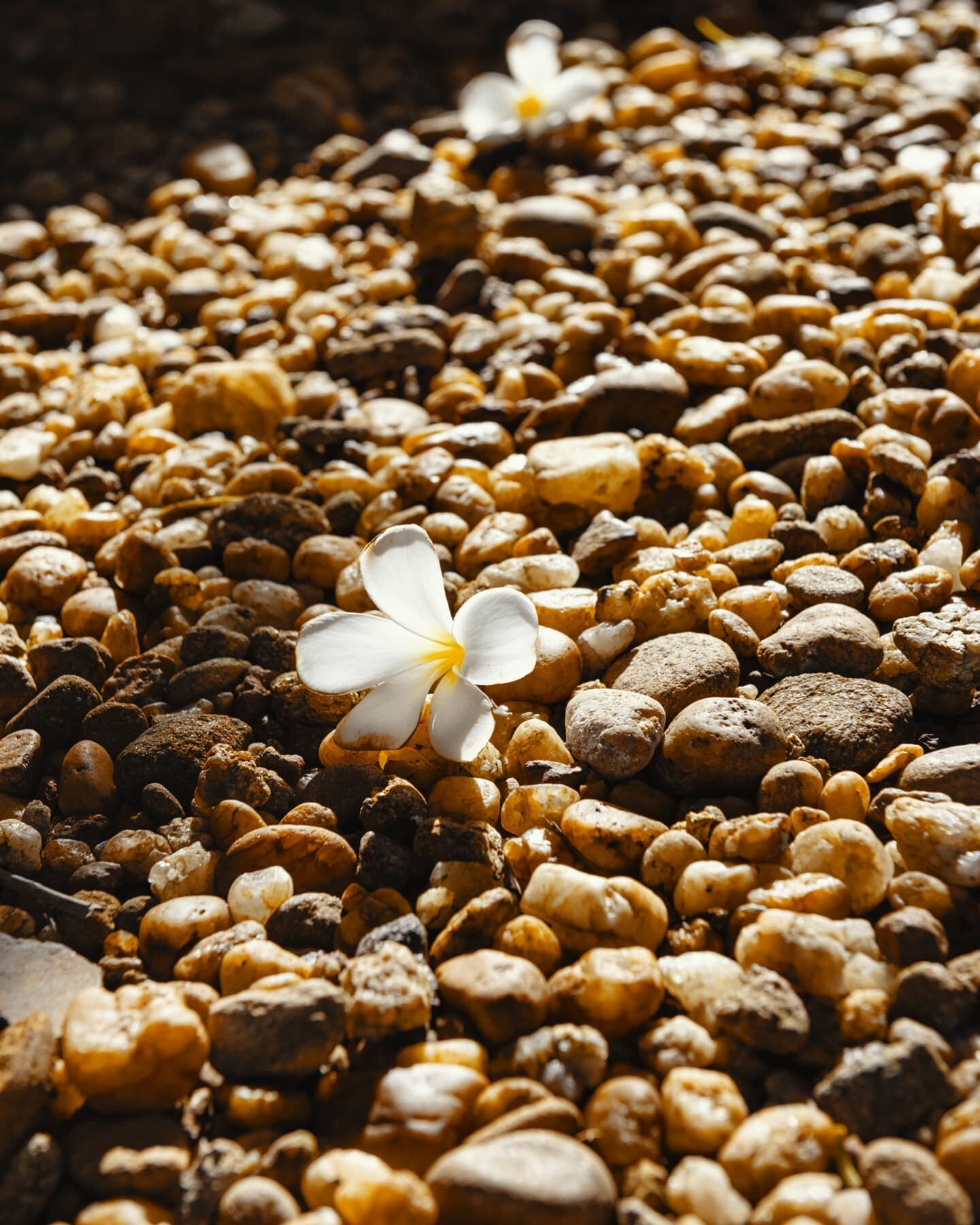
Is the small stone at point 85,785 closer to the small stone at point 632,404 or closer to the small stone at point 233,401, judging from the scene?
the small stone at point 233,401

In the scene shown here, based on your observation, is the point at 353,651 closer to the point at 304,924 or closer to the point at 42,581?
the point at 304,924

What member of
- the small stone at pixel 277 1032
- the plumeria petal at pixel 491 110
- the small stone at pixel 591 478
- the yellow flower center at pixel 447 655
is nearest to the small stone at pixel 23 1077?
the small stone at pixel 277 1032

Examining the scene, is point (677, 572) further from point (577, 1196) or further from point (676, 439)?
point (577, 1196)

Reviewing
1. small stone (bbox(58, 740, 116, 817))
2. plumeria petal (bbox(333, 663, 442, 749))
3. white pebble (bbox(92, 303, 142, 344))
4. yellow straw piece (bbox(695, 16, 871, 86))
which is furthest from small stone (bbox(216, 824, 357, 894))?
yellow straw piece (bbox(695, 16, 871, 86))

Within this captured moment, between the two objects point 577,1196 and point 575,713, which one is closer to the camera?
point 577,1196

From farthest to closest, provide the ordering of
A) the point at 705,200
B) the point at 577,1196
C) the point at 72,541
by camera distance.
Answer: the point at 705,200 < the point at 72,541 < the point at 577,1196

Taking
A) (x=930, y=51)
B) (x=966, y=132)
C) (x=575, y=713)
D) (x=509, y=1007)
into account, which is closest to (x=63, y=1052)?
(x=509, y=1007)

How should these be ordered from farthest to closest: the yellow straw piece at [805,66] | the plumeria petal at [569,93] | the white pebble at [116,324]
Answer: the yellow straw piece at [805,66] → the plumeria petal at [569,93] → the white pebble at [116,324]
